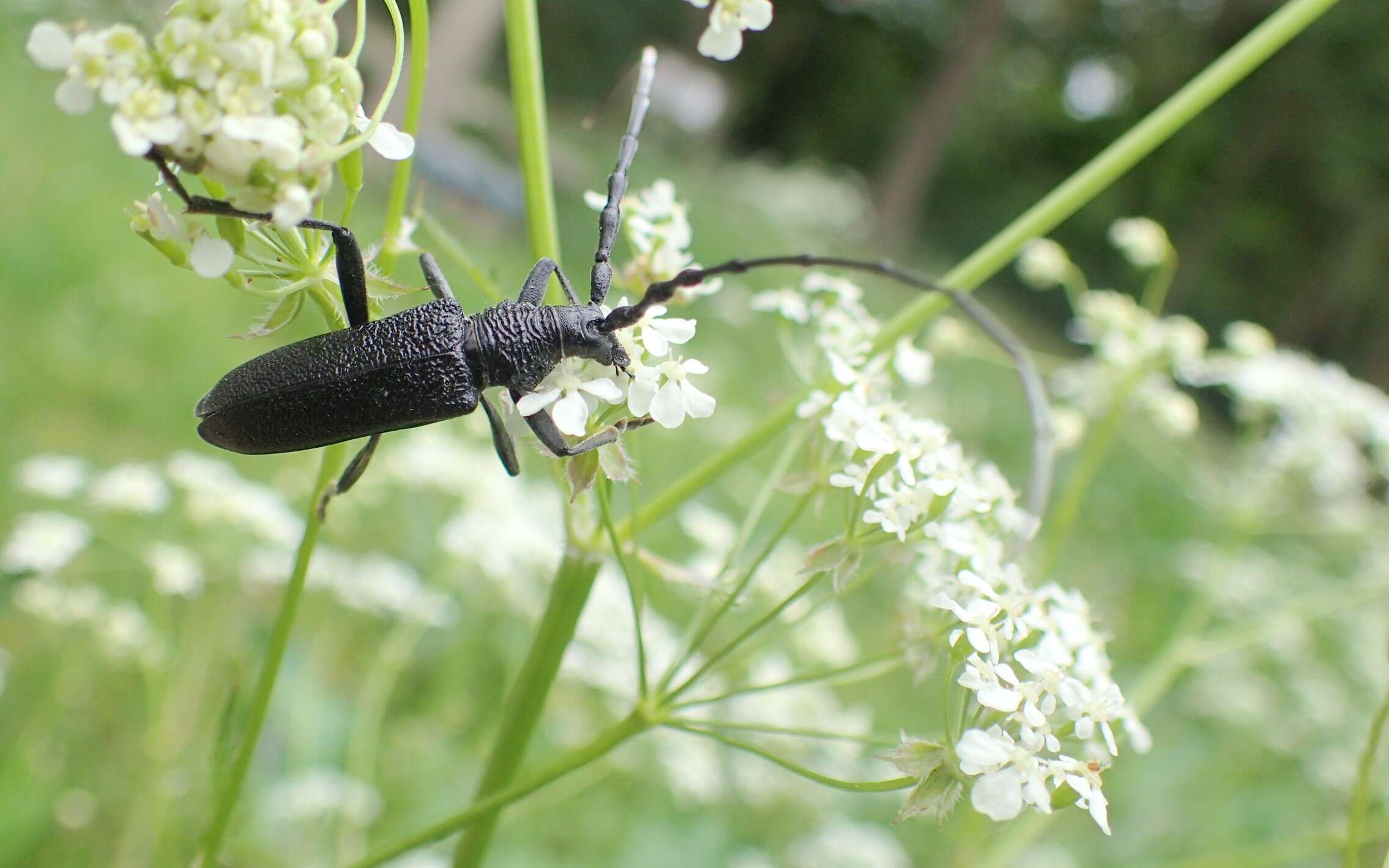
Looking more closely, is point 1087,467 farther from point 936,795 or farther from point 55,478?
point 55,478

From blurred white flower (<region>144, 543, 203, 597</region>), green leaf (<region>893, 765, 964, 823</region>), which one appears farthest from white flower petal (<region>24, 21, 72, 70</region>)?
blurred white flower (<region>144, 543, 203, 597</region>)

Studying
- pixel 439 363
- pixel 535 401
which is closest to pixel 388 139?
pixel 535 401

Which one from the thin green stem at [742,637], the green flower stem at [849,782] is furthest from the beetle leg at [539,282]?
the green flower stem at [849,782]

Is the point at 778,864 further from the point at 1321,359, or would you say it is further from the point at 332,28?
the point at 1321,359

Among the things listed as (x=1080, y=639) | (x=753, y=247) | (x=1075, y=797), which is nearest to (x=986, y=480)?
(x=1080, y=639)

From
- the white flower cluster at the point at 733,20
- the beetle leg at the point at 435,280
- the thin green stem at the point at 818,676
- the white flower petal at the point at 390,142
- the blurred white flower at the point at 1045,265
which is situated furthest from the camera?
the blurred white flower at the point at 1045,265

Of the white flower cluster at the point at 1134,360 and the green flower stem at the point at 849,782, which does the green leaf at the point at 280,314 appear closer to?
the green flower stem at the point at 849,782
